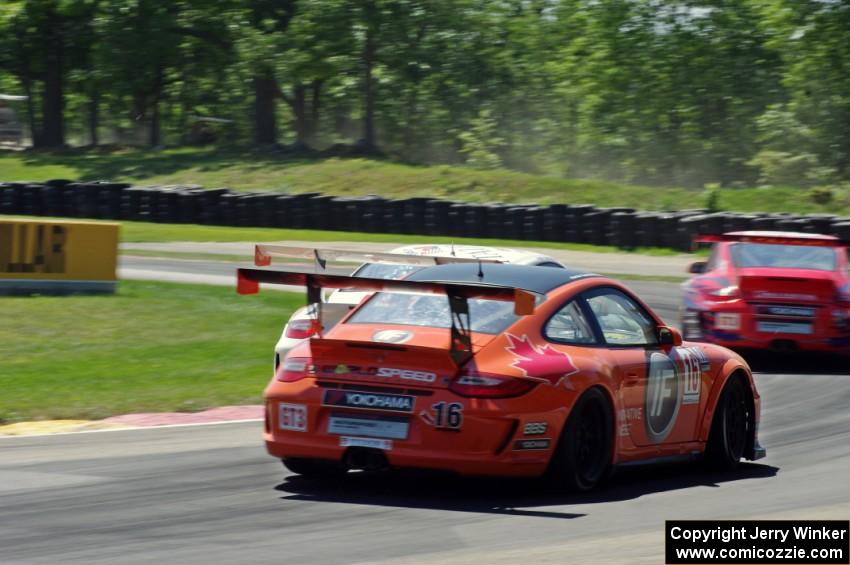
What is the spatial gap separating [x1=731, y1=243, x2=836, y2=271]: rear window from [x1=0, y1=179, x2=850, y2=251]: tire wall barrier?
13586 mm

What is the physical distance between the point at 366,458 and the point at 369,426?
0.17 m

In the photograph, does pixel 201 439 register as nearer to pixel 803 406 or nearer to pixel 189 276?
pixel 803 406

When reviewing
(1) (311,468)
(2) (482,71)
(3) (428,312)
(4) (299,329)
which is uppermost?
(2) (482,71)

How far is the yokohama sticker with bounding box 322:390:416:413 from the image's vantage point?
24.3ft

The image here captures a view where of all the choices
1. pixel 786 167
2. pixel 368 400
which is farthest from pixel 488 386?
pixel 786 167

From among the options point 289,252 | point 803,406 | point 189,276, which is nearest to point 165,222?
point 189,276

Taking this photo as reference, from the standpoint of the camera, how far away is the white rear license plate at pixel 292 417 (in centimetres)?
764

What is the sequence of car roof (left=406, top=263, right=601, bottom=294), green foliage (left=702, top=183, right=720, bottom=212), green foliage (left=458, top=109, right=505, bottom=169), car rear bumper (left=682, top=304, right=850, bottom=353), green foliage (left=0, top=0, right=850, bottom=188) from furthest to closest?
green foliage (left=458, top=109, right=505, bottom=169) < green foliage (left=0, top=0, right=850, bottom=188) < green foliage (left=702, top=183, right=720, bottom=212) < car rear bumper (left=682, top=304, right=850, bottom=353) < car roof (left=406, top=263, right=601, bottom=294)

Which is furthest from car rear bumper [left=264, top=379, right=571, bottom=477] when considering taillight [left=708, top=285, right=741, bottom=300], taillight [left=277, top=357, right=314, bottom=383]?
taillight [left=708, top=285, right=741, bottom=300]

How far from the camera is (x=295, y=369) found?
25.5ft

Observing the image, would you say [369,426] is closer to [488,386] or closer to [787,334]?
[488,386]

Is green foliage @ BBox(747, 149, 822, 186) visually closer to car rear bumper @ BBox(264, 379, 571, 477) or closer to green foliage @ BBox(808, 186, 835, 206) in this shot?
green foliage @ BBox(808, 186, 835, 206)

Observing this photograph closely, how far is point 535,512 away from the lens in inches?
284

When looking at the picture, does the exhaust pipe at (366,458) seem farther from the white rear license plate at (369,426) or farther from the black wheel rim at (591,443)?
the black wheel rim at (591,443)
